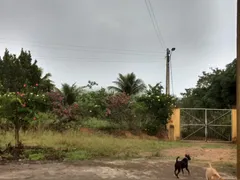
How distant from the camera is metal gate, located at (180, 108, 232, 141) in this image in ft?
55.0

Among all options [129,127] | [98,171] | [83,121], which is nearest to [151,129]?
[129,127]

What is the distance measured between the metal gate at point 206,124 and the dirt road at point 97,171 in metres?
8.99

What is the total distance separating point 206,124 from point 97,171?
11128 mm

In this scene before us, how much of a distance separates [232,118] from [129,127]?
231 inches

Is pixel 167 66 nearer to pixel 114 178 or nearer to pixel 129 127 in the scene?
pixel 129 127

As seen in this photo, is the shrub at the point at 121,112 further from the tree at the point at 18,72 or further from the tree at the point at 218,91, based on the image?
the tree at the point at 18,72

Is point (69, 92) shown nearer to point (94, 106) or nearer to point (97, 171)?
point (94, 106)

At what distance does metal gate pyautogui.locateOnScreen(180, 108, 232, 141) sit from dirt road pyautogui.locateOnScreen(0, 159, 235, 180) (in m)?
8.99

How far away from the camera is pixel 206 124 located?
661 inches

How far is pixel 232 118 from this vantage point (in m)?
16.5

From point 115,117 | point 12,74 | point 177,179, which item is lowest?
point 177,179

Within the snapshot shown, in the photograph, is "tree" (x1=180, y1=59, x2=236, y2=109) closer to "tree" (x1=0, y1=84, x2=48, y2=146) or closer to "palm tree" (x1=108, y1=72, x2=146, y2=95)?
"palm tree" (x1=108, y1=72, x2=146, y2=95)

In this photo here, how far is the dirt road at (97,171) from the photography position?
657 cm

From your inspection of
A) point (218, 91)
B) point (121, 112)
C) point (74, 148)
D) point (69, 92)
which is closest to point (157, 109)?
point (121, 112)
